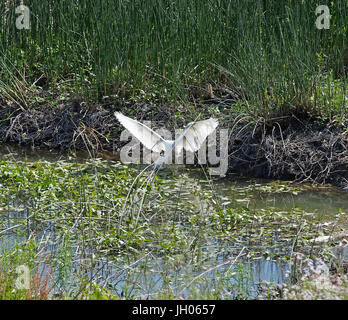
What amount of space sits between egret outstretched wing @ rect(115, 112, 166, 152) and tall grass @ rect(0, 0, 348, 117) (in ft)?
4.10

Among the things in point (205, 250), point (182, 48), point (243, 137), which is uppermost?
point (182, 48)

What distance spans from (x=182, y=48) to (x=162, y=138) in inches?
74.0

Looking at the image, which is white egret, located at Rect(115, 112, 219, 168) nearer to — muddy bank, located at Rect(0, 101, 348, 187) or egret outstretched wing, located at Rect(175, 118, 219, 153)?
egret outstretched wing, located at Rect(175, 118, 219, 153)

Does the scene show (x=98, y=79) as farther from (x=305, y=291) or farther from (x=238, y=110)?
(x=305, y=291)

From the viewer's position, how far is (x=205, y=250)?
3.68 metres

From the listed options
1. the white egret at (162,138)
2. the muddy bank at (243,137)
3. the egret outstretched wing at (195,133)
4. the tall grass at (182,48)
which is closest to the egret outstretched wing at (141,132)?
the white egret at (162,138)

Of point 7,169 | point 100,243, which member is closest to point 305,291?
point 100,243

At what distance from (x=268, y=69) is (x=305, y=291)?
120 inches

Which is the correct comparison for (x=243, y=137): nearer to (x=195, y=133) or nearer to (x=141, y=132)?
(x=195, y=133)

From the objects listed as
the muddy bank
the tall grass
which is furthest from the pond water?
the tall grass

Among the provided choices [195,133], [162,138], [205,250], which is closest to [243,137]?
Result: [195,133]

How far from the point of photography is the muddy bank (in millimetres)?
5074

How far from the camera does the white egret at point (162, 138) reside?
4.30m

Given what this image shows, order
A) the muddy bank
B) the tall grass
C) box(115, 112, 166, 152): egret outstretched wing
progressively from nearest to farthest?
box(115, 112, 166, 152): egret outstretched wing, the muddy bank, the tall grass
